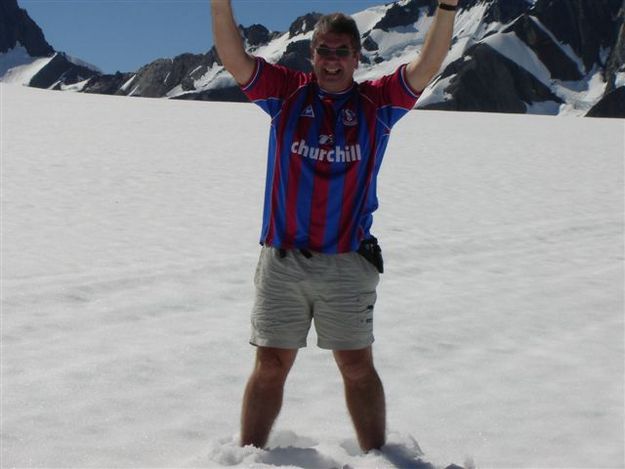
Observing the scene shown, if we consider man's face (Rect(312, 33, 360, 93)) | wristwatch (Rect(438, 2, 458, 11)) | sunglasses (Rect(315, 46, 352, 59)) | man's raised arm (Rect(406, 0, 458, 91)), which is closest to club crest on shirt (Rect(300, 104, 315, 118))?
man's face (Rect(312, 33, 360, 93))

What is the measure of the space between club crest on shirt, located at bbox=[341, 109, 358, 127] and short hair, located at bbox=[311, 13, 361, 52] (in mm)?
301

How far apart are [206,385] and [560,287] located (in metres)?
4.41

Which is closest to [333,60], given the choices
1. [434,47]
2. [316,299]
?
[434,47]

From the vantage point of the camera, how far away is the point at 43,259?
8.02 metres

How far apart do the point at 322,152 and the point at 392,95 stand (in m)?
0.45

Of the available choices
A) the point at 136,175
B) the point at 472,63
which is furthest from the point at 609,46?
the point at 136,175

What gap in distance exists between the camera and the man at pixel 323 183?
11.8 feet

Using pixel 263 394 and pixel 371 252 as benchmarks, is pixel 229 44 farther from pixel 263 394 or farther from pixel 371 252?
pixel 263 394

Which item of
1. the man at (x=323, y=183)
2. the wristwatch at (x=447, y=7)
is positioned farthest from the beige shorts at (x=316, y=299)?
the wristwatch at (x=447, y=7)

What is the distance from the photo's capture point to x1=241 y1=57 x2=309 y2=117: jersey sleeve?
3.67 metres

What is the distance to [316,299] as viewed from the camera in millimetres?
3732

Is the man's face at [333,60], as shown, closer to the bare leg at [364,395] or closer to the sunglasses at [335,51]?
the sunglasses at [335,51]

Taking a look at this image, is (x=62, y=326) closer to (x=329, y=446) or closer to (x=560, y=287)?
(x=329, y=446)

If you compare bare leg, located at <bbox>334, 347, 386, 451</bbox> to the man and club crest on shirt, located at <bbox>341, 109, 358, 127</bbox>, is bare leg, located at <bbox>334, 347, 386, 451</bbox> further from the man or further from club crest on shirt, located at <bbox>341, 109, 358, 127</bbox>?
club crest on shirt, located at <bbox>341, 109, 358, 127</bbox>
